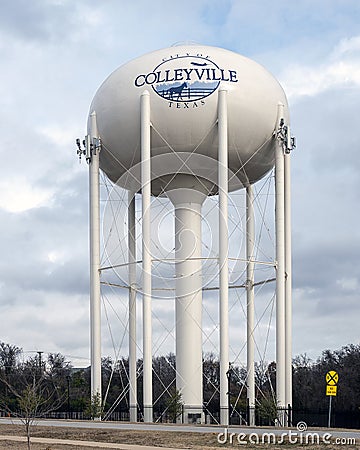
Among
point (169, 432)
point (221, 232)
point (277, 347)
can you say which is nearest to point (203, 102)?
point (221, 232)

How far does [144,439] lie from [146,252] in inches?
324

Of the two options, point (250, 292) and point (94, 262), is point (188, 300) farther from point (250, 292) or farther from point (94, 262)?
point (94, 262)

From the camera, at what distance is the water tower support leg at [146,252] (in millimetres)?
30281

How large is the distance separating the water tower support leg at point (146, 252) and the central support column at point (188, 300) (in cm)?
269

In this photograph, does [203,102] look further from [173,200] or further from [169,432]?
[169,432]

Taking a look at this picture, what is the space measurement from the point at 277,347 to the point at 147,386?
5.09m

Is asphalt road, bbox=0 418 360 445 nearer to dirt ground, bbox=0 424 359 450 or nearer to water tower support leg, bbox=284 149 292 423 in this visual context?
dirt ground, bbox=0 424 359 450

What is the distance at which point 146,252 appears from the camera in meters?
30.6

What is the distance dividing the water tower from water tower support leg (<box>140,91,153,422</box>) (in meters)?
0.03

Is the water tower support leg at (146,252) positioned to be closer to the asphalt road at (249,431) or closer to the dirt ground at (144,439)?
the asphalt road at (249,431)

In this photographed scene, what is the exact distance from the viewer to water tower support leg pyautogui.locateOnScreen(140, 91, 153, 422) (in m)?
30.3

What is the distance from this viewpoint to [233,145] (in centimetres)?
3170

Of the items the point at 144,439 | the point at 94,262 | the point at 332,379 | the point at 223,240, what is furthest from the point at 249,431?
the point at 94,262

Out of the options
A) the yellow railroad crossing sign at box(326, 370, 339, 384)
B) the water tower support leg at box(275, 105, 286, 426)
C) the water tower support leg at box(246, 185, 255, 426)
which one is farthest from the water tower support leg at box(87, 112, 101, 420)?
the yellow railroad crossing sign at box(326, 370, 339, 384)
